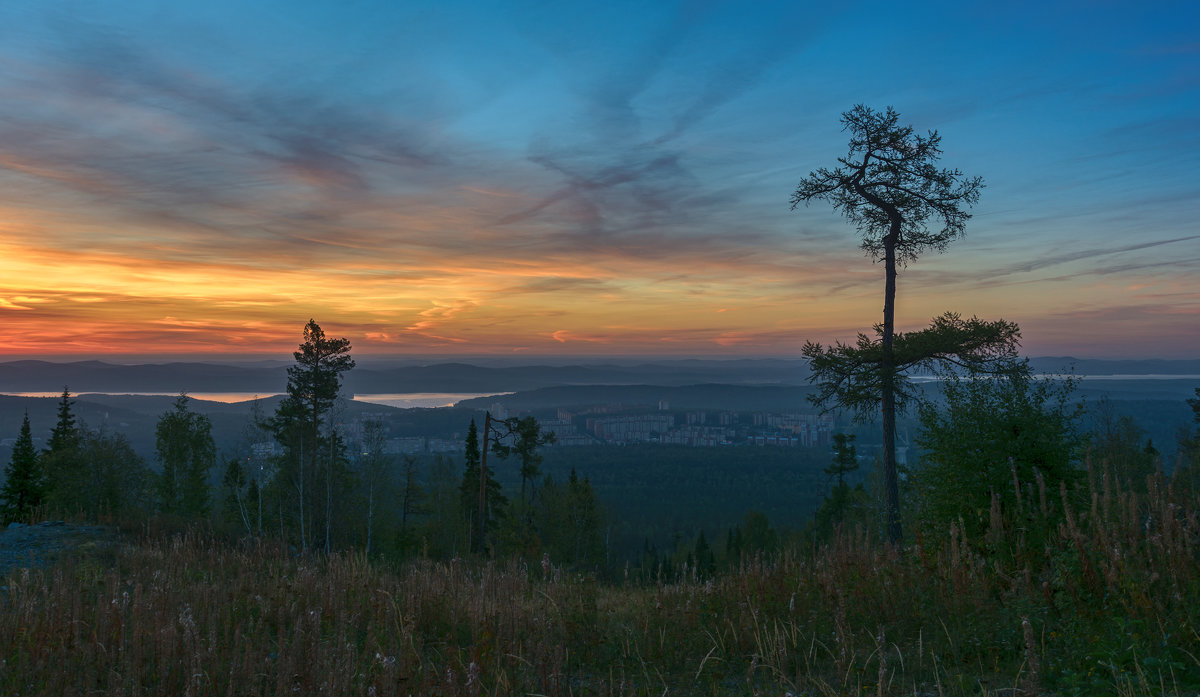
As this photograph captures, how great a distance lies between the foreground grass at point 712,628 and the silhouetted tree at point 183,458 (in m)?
44.6

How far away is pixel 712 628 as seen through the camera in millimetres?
6863

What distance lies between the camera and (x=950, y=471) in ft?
28.6

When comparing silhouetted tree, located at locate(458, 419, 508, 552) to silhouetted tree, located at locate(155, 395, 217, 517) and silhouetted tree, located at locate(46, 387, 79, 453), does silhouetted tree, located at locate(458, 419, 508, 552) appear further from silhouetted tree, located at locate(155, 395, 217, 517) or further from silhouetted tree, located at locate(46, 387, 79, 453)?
silhouetted tree, located at locate(46, 387, 79, 453)

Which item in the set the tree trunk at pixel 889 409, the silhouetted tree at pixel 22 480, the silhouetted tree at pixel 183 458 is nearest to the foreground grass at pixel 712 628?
the tree trunk at pixel 889 409

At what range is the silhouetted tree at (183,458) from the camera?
45.5m

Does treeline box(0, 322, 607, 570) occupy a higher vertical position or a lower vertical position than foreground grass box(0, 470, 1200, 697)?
lower

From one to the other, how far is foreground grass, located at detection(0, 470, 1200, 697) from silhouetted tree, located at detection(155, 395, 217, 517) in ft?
146

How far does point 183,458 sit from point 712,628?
5161 cm

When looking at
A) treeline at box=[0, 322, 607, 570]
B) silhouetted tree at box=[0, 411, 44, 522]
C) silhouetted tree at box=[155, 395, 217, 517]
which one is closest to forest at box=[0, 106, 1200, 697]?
treeline at box=[0, 322, 607, 570]

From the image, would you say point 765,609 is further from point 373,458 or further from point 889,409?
point 373,458

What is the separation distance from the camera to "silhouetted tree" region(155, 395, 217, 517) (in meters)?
45.5

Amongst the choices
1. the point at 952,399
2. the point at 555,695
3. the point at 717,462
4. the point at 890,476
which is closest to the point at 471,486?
the point at 890,476

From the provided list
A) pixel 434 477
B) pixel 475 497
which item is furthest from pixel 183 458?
pixel 434 477

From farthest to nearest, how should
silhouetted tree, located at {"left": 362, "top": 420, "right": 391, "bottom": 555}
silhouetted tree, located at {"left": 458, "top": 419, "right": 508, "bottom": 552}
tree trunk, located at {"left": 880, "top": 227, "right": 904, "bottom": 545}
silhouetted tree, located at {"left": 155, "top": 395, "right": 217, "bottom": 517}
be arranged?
silhouetted tree, located at {"left": 155, "top": 395, "right": 217, "bottom": 517} < silhouetted tree, located at {"left": 458, "top": 419, "right": 508, "bottom": 552} < silhouetted tree, located at {"left": 362, "top": 420, "right": 391, "bottom": 555} < tree trunk, located at {"left": 880, "top": 227, "right": 904, "bottom": 545}
